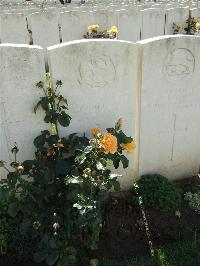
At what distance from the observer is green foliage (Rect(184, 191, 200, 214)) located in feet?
12.4

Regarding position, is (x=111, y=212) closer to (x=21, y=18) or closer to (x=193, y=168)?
(x=193, y=168)

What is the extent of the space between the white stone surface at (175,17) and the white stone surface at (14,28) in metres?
3.74

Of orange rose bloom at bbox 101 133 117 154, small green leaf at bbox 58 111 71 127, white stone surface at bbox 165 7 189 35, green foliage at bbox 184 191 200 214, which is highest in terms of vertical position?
white stone surface at bbox 165 7 189 35

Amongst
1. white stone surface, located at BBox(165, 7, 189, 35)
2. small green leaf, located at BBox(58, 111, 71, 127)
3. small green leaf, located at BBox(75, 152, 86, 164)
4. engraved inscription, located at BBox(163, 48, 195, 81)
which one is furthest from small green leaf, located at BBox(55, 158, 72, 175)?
white stone surface, located at BBox(165, 7, 189, 35)

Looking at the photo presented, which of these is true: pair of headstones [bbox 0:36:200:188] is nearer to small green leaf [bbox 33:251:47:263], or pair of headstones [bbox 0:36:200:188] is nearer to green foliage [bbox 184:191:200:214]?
green foliage [bbox 184:191:200:214]

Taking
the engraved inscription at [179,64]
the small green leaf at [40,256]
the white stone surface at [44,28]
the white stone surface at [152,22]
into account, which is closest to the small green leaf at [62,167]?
the small green leaf at [40,256]

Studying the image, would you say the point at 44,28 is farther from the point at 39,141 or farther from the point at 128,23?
the point at 39,141

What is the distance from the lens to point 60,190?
3.24m

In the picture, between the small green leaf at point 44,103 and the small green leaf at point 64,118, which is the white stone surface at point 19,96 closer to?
the small green leaf at point 44,103

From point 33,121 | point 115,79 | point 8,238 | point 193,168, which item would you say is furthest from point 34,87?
point 193,168

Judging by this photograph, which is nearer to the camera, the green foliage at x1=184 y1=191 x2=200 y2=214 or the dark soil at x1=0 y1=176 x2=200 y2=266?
the dark soil at x1=0 y1=176 x2=200 y2=266

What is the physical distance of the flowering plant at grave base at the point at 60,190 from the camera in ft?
9.21

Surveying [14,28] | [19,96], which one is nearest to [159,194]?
[19,96]

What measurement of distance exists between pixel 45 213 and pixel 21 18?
625 cm
